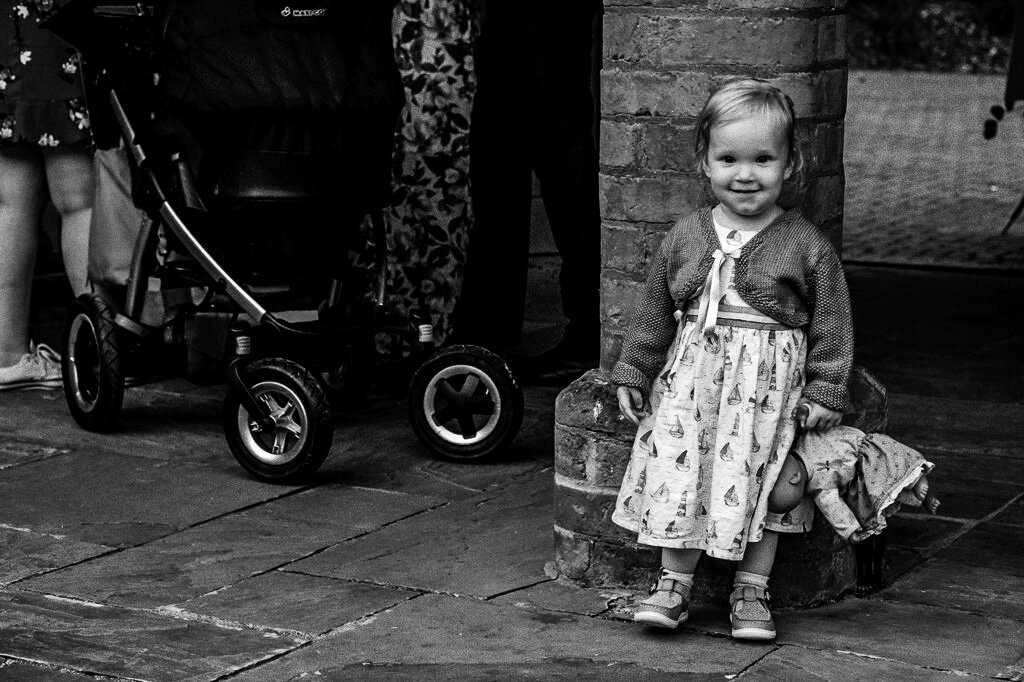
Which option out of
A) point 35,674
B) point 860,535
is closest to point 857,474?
point 860,535

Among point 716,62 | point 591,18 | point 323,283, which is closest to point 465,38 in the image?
point 591,18

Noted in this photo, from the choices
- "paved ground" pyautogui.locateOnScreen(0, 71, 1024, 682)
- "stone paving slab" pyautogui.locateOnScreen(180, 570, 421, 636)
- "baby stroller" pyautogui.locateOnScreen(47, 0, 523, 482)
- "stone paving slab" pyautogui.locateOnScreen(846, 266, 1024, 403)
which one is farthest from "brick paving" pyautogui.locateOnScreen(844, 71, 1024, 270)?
"stone paving slab" pyautogui.locateOnScreen(180, 570, 421, 636)

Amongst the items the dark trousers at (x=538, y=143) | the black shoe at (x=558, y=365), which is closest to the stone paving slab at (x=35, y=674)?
the black shoe at (x=558, y=365)

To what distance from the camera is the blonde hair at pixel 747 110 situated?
4012 mm

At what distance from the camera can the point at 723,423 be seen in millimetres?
4094

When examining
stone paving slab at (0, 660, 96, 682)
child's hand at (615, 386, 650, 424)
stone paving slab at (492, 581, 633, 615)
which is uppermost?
child's hand at (615, 386, 650, 424)

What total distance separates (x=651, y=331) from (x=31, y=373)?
310 centimetres

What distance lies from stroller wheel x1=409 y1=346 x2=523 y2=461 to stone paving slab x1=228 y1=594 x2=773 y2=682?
128 cm

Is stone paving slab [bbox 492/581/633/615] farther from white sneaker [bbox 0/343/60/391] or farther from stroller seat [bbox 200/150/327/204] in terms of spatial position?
white sneaker [bbox 0/343/60/391]

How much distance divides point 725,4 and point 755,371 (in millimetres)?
807

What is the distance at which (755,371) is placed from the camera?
13.4 feet

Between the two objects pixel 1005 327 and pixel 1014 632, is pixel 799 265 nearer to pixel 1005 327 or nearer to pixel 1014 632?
pixel 1014 632

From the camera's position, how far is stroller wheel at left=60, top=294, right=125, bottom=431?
19.1ft

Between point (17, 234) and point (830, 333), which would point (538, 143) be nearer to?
point (17, 234)
